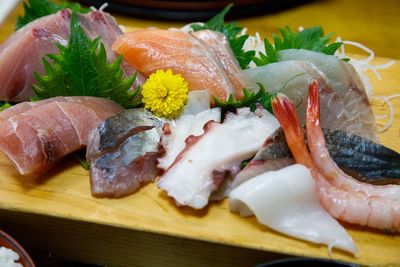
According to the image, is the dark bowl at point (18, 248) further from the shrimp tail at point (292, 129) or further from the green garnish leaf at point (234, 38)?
the green garnish leaf at point (234, 38)

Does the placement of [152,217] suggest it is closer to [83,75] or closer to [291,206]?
[291,206]

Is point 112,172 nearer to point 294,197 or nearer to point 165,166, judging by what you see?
point 165,166

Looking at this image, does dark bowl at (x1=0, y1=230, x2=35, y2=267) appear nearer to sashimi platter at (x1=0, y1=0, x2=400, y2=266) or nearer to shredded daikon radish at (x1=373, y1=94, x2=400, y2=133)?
sashimi platter at (x1=0, y1=0, x2=400, y2=266)

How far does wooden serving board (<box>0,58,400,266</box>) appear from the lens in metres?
1.83

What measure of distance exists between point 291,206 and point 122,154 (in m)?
0.67

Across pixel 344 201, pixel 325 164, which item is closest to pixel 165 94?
pixel 325 164

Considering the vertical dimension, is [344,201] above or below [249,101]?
below

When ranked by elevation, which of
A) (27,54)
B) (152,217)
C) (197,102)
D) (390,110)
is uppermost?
(27,54)

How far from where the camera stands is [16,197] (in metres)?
2.01

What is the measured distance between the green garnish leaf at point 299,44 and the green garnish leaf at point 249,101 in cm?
25

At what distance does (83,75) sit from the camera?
226 centimetres

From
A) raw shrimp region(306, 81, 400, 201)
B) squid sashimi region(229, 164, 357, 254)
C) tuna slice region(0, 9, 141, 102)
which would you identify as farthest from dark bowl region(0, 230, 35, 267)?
raw shrimp region(306, 81, 400, 201)

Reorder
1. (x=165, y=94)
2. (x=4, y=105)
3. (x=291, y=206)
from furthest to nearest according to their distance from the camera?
(x=4, y=105) → (x=165, y=94) → (x=291, y=206)

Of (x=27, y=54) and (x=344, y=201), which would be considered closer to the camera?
(x=344, y=201)
